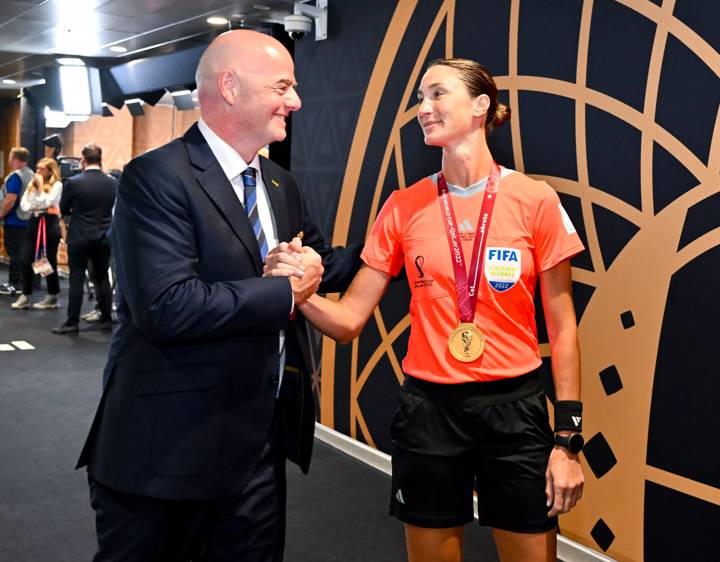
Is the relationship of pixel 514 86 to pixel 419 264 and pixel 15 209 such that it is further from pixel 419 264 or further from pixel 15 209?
pixel 15 209

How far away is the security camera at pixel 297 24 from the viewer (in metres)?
4.58

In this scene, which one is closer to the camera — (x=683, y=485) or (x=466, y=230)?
(x=466, y=230)

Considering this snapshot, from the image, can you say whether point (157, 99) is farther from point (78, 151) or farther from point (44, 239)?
point (78, 151)

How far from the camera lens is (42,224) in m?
8.71

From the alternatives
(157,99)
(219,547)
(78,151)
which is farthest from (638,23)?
(78,151)

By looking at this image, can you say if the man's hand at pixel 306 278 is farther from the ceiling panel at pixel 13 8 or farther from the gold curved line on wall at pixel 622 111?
the ceiling panel at pixel 13 8

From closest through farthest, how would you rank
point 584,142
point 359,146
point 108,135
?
point 584,142
point 359,146
point 108,135

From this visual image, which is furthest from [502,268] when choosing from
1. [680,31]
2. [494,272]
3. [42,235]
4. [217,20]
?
[42,235]

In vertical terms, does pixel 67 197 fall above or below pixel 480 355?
below

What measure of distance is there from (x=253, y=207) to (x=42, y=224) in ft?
24.9

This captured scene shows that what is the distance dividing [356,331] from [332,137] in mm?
2459

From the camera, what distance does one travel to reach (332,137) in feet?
14.9

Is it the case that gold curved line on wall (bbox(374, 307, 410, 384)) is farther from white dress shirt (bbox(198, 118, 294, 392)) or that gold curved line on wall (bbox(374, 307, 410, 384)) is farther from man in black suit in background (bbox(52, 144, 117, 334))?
man in black suit in background (bbox(52, 144, 117, 334))

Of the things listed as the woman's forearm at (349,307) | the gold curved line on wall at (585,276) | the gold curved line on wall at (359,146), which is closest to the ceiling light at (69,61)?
the gold curved line on wall at (359,146)
